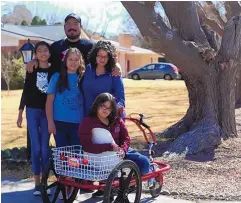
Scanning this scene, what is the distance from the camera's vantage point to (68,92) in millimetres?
5410

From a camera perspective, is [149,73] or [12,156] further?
[149,73]

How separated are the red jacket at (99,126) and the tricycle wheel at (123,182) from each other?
0.82ft

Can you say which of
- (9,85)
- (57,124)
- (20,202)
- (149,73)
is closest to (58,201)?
(20,202)

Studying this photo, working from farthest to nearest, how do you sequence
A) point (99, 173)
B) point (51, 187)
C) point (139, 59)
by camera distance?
point (139, 59) < point (51, 187) < point (99, 173)

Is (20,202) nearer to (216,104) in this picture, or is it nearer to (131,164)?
(131,164)

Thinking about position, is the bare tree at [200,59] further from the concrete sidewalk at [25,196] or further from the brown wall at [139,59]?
the brown wall at [139,59]

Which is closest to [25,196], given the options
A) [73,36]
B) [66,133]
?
[66,133]

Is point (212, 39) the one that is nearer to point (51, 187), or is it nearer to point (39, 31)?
point (51, 187)

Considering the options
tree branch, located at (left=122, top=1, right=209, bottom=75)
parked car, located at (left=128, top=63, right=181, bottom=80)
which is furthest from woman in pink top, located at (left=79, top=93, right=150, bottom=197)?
parked car, located at (left=128, top=63, right=181, bottom=80)

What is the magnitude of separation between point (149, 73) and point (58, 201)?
3502cm

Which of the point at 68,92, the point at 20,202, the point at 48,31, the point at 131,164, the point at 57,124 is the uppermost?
the point at 48,31

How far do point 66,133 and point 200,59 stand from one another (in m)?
3.52

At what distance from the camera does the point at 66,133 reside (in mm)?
5512

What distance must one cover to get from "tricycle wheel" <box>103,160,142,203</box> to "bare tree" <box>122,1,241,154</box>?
287 centimetres
